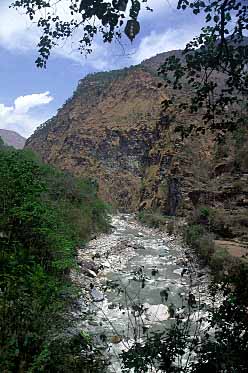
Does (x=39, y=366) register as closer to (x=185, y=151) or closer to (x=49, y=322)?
(x=49, y=322)

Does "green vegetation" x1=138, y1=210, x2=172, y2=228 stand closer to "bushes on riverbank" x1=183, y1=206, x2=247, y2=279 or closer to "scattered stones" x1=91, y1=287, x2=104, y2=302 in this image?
"bushes on riverbank" x1=183, y1=206, x2=247, y2=279

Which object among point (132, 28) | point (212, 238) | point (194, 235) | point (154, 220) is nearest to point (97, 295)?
point (212, 238)

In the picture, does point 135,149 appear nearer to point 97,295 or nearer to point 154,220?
point 154,220

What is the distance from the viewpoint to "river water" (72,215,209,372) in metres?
4.61

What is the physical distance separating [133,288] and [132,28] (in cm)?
829

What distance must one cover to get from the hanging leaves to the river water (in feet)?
6.24

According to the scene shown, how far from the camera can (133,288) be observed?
9.74 m

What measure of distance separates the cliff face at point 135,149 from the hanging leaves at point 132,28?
1896 centimetres

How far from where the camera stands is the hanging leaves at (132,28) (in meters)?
2.18

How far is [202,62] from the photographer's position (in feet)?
8.97

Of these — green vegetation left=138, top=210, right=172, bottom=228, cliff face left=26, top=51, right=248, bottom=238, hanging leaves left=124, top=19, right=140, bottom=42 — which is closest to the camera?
hanging leaves left=124, top=19, right=140, bottom=42

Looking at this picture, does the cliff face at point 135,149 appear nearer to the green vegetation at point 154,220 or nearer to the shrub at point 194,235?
the green vegetation at point 154,220

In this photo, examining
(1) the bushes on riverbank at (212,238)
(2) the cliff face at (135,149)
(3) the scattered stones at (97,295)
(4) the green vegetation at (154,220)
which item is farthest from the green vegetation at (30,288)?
(4) the green vegetation at (154,220)

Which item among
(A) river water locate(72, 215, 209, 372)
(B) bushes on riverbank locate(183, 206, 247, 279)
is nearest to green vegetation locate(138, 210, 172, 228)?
(A) river water locate(72, 215, 209, 372)
